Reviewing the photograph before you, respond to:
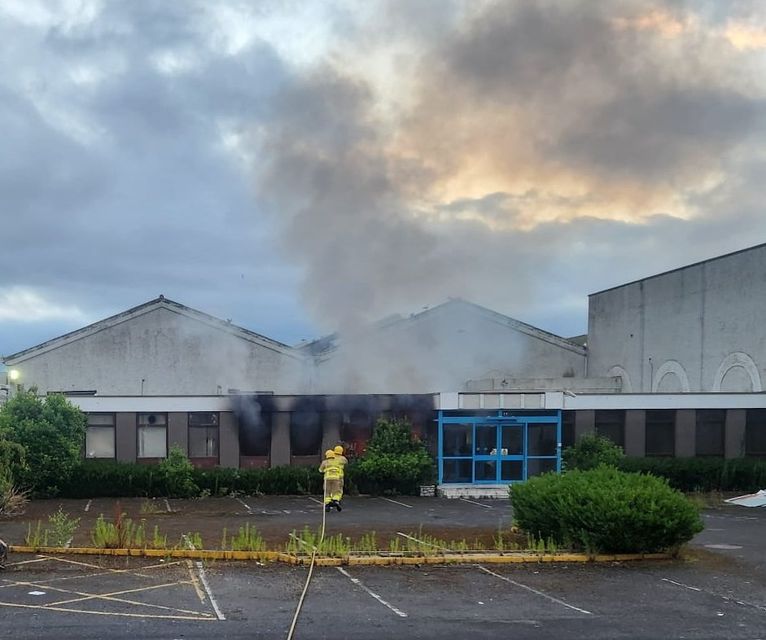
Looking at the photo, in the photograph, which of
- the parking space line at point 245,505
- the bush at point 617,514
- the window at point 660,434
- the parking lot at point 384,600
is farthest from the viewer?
the window at point 660,434

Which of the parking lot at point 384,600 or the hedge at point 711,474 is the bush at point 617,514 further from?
the hedge at point 711,474

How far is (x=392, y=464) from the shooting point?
1005 inches

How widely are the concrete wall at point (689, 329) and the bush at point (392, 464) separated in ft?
42.5

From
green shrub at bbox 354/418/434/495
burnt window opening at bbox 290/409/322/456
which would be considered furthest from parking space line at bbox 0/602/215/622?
burnt window opening at bbox 290/409/322/456

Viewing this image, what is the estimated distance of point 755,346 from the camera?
29953 mm

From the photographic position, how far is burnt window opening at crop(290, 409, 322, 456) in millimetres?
27109

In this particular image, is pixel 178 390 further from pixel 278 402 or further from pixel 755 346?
pixel 755 346

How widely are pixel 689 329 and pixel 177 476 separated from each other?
2146 centimetres

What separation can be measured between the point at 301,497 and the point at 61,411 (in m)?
7.38

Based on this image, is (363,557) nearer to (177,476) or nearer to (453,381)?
(177,476)

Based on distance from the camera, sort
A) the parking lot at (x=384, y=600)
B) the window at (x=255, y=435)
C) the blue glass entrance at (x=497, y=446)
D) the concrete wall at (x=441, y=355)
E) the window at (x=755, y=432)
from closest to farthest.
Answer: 1. the parking lot at (x=384, y=600)
2. the blue glass entrance at (x=497, y=446)
3. the window at (x=255, y=435)
4. the window at (x=755, y=432)
5. the concrete wall at (x=441, y=355)

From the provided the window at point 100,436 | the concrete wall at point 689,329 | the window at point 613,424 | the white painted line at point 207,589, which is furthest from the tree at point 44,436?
the concrete wall at point 689,329

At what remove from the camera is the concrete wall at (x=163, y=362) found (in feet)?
111

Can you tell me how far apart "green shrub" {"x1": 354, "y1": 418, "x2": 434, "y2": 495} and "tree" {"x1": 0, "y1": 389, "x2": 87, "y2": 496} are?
325 inches
